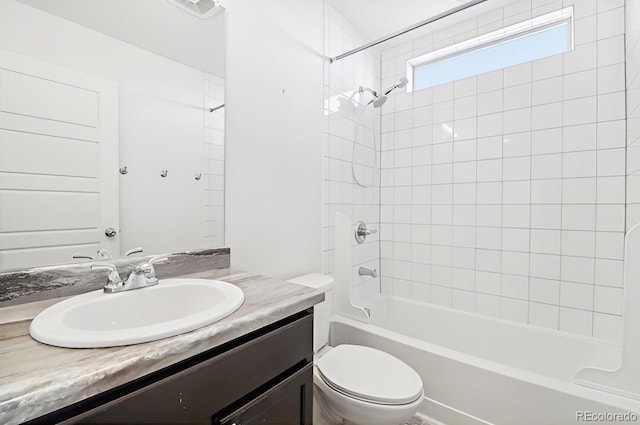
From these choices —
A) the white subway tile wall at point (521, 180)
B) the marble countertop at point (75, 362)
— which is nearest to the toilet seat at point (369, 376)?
the marble countertop at point (75, 362)

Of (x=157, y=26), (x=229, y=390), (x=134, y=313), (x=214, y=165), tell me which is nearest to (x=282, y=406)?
(x=229, y=390)

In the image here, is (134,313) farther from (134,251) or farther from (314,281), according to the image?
(314,281)

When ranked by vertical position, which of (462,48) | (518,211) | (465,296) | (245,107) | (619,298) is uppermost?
(462,48)

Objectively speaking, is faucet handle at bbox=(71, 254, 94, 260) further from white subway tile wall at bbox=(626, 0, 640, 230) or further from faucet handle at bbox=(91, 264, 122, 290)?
white subway tile wall at bbox=(626, 0, 640, 230)

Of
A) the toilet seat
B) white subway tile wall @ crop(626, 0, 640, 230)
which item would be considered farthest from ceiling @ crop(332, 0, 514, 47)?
the toilet seat

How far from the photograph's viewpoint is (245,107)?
1.37 metres

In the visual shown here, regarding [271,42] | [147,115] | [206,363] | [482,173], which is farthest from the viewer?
[482,173]

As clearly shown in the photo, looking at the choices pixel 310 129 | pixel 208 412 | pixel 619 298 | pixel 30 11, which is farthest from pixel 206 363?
pixel 619 298

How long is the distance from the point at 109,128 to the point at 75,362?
0.79m

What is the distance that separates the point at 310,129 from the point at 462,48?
1.45 meters

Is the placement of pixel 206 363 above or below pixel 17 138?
below

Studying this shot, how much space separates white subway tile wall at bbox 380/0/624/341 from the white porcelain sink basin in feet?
6.05

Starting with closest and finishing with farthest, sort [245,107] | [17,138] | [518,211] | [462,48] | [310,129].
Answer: [17,138] → [245,107] → [310,129] → [518,211] → [462,48]

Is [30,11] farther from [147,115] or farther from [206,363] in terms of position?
[206,363]
